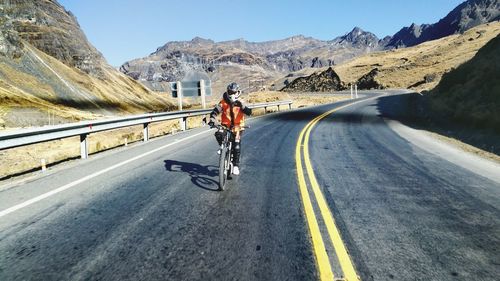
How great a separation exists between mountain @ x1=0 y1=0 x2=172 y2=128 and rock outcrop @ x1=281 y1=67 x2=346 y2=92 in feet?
146

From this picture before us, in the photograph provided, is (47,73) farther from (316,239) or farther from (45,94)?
(316,239)

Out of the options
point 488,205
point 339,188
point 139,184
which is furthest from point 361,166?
point 139,184

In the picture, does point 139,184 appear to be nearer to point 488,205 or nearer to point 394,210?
point 394,210

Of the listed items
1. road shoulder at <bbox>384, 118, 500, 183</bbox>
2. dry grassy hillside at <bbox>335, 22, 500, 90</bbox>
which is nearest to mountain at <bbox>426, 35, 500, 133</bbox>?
road shoulder at <bbox>384, 118, 500, 183</bbox>

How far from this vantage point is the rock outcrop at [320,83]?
105562 millimetres

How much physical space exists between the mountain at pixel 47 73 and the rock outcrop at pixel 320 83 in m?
44.5

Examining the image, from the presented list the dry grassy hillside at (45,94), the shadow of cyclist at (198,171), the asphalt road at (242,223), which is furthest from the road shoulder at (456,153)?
the dry grassy hillside at (45,94)

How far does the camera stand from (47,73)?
51.8 metres

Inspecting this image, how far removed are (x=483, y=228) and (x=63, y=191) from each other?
6.28 meters

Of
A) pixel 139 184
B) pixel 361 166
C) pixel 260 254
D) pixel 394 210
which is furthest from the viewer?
pixel 361 166

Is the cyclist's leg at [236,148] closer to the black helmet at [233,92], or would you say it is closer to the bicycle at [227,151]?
the bicycle at [227,151]

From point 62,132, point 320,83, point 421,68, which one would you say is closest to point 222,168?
point 62,132

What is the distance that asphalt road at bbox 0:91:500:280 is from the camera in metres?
3.65

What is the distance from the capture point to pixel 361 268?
11.9 feet
